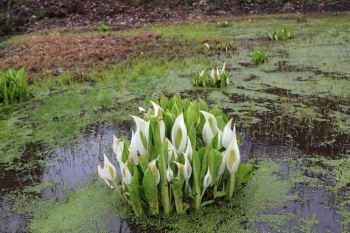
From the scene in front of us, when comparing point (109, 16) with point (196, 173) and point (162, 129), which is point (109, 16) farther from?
point (196, 173)

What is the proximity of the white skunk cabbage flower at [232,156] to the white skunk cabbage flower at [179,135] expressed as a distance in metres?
0.33

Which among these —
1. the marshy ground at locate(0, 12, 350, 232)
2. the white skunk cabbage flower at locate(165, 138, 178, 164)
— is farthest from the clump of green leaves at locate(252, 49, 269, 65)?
the white skunk cabbage flower at locate(165, 138, 178, 164)

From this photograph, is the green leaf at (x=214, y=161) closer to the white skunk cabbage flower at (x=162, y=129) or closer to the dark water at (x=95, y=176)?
the white skunk cabbage flower at (x=162, y=129)

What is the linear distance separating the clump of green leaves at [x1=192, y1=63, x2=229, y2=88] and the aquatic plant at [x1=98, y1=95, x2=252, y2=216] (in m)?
3.24

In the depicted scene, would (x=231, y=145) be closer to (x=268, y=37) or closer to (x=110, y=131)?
(x=110, y=131)

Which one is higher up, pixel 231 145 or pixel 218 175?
pixel 231 145

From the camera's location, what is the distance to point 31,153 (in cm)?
443

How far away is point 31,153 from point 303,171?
2910mm

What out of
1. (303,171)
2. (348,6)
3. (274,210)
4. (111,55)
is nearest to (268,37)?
(111,55)

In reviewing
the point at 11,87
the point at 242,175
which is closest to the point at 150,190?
the point at 242,175

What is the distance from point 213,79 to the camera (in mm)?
6344

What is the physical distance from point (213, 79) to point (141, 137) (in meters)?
3.58

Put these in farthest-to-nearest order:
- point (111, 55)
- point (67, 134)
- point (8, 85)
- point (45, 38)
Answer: point (45, 38) → point (111, 55) → point (8, 85) → point (67, 134)

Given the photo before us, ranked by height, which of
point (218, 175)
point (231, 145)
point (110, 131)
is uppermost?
point (231, 145)
